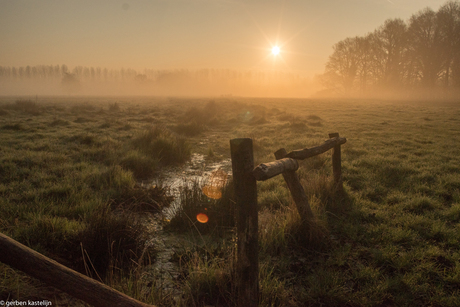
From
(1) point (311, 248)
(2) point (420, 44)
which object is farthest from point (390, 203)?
(2) point (420, 44)

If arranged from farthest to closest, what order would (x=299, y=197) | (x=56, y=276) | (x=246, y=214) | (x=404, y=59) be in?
(x=404, y=59), (x=299, y=197), (x=246, y=214), (x=56, y=276)

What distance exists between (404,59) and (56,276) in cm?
5811

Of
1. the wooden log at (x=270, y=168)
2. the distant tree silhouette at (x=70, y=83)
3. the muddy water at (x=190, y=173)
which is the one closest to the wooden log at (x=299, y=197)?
the wooden log at (x=270, y=168)

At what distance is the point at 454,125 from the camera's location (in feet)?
48.1

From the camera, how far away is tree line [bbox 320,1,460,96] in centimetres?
3938

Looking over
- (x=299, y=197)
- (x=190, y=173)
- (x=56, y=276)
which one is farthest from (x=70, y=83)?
(x=56, y=276)

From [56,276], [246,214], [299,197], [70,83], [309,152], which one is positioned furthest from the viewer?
[70,83]

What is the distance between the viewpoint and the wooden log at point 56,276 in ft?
5.04

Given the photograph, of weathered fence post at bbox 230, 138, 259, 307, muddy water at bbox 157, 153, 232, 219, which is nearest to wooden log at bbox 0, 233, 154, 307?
weathered fence post at bbox 230, 138, 259, 307

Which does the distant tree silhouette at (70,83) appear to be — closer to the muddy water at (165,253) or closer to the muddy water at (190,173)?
the muddy water at (190,173)

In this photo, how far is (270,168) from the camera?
2.26m

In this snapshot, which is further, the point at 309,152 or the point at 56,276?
the point at 309,152

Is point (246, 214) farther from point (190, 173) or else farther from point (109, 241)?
point (190, 173)

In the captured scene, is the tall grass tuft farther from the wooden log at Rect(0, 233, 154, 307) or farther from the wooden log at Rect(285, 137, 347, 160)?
the wooden log at Rect(285, 137, 347, 160)
